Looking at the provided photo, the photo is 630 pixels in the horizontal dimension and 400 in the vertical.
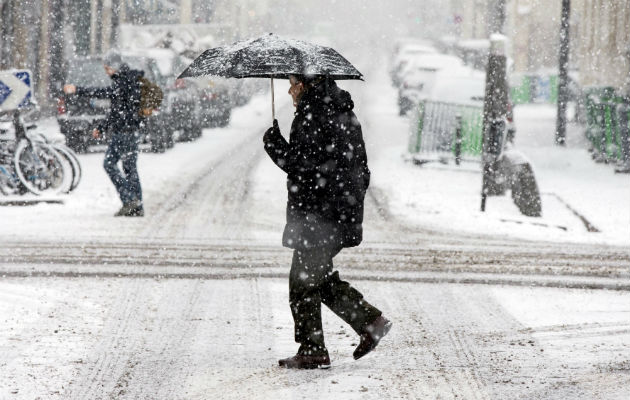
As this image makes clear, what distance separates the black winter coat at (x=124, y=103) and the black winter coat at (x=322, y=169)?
22.1ft

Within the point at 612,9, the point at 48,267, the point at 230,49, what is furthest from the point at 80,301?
the point at 612,9

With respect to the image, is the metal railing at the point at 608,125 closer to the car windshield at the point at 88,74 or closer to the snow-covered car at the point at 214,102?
the snow-covered car at the point at 214,102

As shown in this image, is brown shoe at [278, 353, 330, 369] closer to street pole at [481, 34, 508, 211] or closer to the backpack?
the backpack

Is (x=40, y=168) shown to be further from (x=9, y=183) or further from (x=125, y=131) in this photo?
(x=125, y=131)

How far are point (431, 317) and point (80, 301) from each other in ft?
7.97

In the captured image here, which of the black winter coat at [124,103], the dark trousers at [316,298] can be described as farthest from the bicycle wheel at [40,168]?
the dark trousers at [316,298]

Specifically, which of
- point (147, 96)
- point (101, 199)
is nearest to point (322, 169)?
point (147, 96)

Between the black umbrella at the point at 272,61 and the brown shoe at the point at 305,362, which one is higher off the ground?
the black umbrella at the point at 272,61

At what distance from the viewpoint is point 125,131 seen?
12.3 meters

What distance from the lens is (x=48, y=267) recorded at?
9.07 metres

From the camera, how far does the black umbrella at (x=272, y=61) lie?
5.84m

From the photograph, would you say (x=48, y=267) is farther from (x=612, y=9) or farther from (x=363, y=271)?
(x=612, y=9)

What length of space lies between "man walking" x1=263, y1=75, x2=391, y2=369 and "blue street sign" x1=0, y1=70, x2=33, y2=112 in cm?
892

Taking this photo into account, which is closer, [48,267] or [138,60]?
[48,267]
